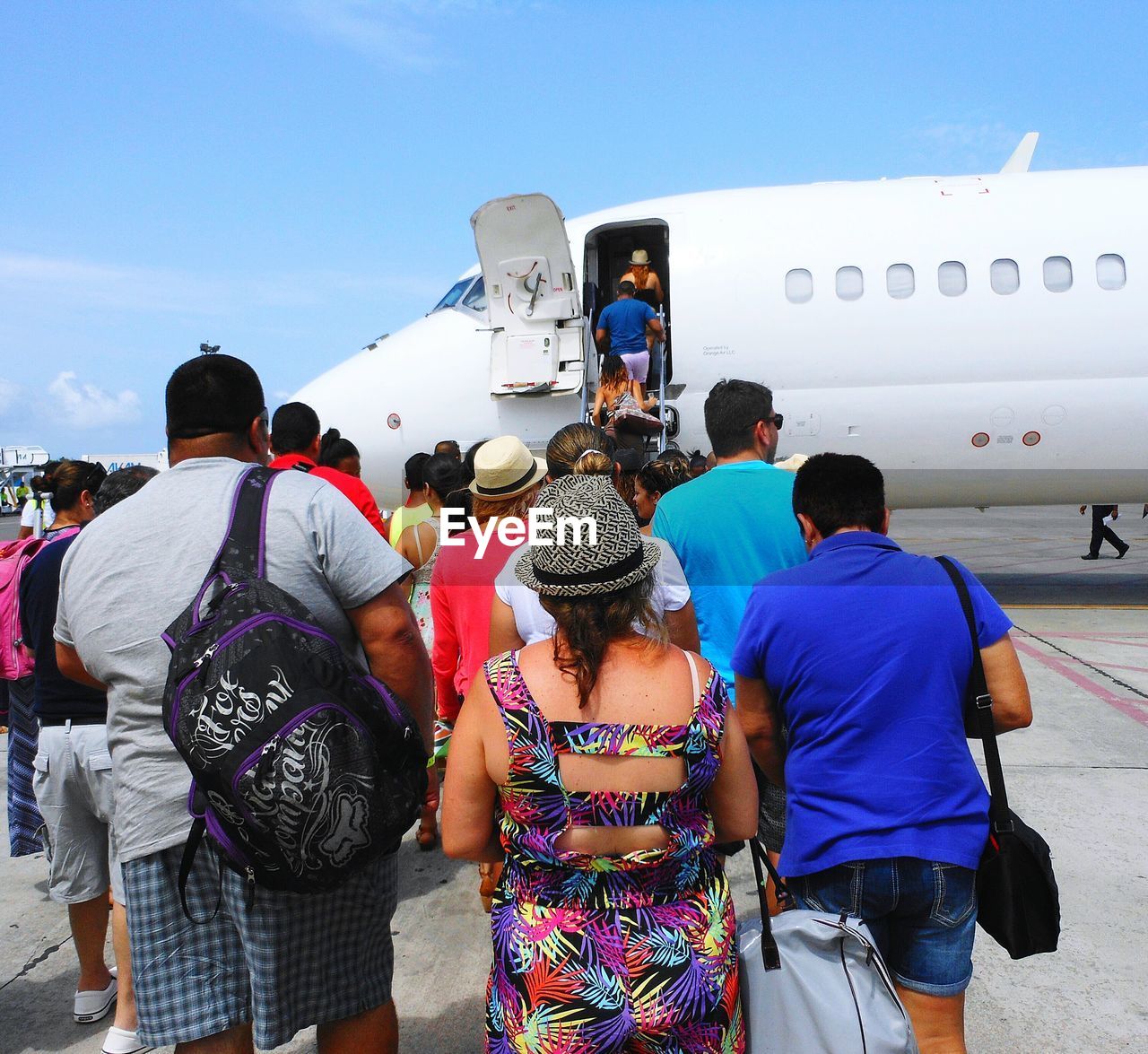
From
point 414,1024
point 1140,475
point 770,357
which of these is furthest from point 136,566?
point 1140,475

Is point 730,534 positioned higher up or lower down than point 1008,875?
higher up

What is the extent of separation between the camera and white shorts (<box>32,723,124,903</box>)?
9.91ft

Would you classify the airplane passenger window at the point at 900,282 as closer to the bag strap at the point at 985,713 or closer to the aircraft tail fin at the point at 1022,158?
the aircraft tail fin at the point at 1022,158

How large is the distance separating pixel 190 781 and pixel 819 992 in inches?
56.3

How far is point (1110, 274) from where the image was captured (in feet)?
29.9

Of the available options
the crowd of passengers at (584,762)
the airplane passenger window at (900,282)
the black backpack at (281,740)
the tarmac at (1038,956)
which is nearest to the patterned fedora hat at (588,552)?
the crowd of passengers at (584,762)

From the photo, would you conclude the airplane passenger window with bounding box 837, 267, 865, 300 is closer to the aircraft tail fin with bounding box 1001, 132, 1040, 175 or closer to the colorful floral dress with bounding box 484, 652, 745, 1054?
the aircraft tail fin with bounding box 1001, 132, 1040, 175

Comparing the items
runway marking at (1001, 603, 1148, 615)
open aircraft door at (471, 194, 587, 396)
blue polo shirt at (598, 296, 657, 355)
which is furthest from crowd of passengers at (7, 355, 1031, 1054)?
runway marking at (1001, 603, 1148, 615)

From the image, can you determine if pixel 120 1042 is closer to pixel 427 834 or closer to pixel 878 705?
pixel 427 834

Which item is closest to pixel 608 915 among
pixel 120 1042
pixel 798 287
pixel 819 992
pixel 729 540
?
pixel 819 992

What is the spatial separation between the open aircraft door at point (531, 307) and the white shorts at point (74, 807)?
618 cm

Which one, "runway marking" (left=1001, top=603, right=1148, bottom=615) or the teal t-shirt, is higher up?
the teal t-shirt

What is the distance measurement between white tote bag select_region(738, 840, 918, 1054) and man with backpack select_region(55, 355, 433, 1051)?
837 mm

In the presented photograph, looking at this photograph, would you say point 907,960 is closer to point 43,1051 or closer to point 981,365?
point 43,1051
